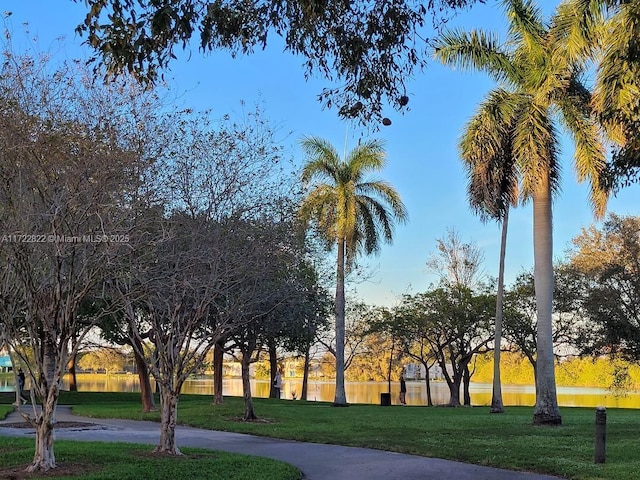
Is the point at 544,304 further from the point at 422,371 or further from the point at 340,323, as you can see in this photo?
the point at 422,371

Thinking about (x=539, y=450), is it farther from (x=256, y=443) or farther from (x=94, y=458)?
(x=94, y=458)

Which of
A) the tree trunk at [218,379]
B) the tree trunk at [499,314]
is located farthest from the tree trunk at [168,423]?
the tree trunk at [499,314]

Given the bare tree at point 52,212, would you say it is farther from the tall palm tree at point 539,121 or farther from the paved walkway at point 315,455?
the tall palm tree at point 539,121

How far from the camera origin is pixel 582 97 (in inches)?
750

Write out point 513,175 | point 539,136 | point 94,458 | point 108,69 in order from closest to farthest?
point 108,69 < point 94,458 < point 539,136 < point 513,175

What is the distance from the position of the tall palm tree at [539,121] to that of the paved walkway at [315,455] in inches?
322

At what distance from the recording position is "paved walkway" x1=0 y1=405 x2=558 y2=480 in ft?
33.6

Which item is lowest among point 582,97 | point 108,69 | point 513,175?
point 108,69

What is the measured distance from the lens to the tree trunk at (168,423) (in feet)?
38.0

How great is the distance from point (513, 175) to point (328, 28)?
14.4 metres

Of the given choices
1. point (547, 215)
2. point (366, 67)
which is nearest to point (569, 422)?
point (547, 215)

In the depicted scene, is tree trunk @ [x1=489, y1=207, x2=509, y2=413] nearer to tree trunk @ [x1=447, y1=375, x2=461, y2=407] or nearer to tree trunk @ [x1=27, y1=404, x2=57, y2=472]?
tree trunk @ [x1=447, y1=375, x2=461, y2=407]

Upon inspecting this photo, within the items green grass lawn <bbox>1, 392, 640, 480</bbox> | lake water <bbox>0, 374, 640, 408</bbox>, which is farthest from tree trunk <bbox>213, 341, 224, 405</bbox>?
lake water <bbox>0, 374, 640, 408</bbox>

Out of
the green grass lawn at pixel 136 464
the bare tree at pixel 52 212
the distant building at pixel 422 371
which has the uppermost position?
the bare tree at pixel 52 212
